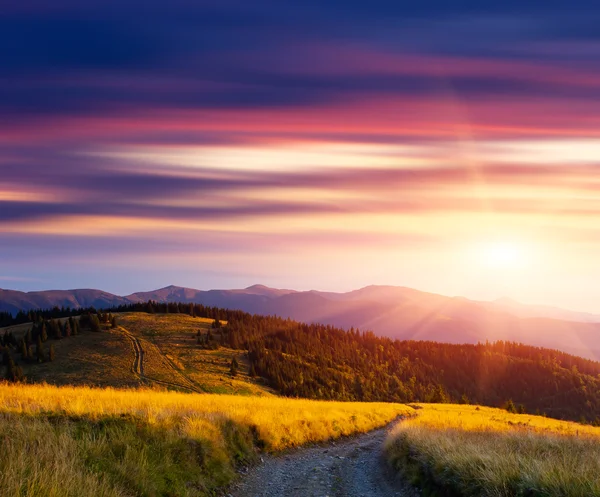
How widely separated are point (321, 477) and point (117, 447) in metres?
7.98

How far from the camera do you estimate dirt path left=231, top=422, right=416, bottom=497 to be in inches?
596

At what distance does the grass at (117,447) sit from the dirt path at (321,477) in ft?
2.94

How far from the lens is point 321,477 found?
17.1 metres

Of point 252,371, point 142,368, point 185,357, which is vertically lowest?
→ point 252,371

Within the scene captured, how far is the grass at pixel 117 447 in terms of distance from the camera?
8.93m

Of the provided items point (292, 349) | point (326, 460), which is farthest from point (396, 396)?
point (326, 460)

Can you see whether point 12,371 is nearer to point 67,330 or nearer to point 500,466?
point 67,330

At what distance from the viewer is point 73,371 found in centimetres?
7606

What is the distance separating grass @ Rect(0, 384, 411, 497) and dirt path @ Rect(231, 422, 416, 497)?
0.90m

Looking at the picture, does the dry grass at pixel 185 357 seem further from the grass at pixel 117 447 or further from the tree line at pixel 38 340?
the grass at pixel 117 447

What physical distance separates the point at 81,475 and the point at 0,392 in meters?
12.8

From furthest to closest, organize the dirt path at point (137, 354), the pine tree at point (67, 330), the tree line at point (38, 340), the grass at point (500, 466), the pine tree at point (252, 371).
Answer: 1. the pine tree at point (252, 371)
2. the pine tree at point (67, 330)
3. the tree line at point (38, 340)
4. the dirt path at point (137, 354)
5. the grass at point (500, 466)

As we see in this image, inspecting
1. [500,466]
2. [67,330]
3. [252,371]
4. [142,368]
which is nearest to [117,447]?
[500,466]

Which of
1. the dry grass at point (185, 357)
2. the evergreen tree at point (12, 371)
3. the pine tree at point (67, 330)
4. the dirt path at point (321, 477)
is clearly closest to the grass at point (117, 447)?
the dirt path at point (321, 477)
